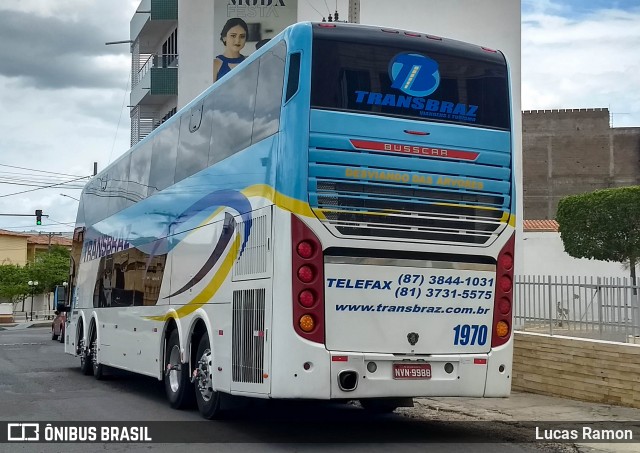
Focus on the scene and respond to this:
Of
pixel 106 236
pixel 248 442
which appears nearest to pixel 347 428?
pixel 248 442

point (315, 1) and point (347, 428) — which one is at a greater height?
point (315, 1)

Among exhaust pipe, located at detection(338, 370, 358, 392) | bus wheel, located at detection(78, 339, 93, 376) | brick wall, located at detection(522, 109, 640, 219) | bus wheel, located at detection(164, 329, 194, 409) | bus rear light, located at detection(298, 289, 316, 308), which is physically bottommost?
bus wheel, located at detection(78, 339, 93, 376)

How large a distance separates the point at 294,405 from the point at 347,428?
2596 millimetres

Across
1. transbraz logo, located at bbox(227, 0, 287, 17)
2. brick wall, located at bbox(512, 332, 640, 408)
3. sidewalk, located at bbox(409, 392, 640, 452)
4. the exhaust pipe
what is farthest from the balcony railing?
the exhaust pipe

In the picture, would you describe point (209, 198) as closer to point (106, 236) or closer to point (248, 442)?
point (248, 442)

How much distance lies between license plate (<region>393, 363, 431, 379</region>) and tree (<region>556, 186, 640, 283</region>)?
38016 mm

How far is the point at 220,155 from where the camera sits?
38.9 ft

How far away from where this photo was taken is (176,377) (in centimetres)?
1356

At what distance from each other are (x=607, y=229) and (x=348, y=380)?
39810 millimetres

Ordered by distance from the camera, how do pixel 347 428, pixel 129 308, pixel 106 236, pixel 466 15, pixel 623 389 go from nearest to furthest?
pixel 347 428 → pixel 623 389 → pixel 129 308 → pixel 106 236 → pixel 466 15

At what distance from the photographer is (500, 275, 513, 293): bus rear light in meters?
10.7

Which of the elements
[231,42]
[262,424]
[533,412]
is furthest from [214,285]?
[231,42]

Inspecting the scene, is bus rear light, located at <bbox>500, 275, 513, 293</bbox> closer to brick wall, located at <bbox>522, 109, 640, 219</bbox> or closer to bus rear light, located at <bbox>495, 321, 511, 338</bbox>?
bus rear light, located at <bbox>495, 321, 511, 338</bbox>

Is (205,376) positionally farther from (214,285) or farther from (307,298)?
(307,298)
